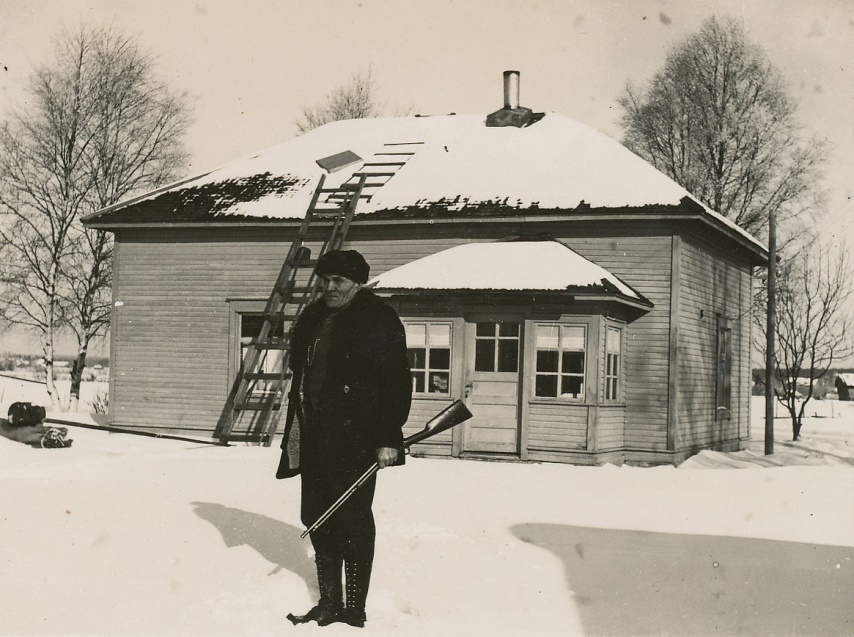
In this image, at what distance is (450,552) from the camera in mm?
7031

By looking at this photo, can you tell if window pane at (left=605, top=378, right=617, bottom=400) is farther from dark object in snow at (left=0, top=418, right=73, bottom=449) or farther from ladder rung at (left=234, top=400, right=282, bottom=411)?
dark object in snow at (left=0, top=418, right=73, bottom=449)

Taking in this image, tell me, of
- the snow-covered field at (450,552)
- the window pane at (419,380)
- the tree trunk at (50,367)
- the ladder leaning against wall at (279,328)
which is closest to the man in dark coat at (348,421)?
the snow-covered field at (450,552)

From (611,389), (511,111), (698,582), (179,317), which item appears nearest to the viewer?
(698,582)

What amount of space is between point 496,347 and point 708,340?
13.7 feet

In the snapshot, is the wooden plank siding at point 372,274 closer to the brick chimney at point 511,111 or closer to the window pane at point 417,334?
the window pane at point 417,334

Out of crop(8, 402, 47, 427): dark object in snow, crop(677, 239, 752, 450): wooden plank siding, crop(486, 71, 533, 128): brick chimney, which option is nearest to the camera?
crop(8, 402, 47, 427): dark object in snow

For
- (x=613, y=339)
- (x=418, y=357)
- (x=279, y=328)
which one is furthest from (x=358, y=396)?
(x=279, y=328)

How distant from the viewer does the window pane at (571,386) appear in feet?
45.0

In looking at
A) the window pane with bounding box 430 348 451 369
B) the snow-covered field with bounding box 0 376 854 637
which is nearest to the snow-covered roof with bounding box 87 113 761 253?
the window pane with bounding box 430 348 451 369

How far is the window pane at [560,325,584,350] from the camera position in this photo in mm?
13633

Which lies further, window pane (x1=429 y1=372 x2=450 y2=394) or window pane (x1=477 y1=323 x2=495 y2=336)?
window pane (x1=429 y1=372 x2=450 y2=394)

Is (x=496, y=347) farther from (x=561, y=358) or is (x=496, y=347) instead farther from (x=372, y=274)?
(x=372, y=274)

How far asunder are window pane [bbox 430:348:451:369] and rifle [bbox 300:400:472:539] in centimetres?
847

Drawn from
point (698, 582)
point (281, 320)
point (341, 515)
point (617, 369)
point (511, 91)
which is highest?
point (511, 91)
